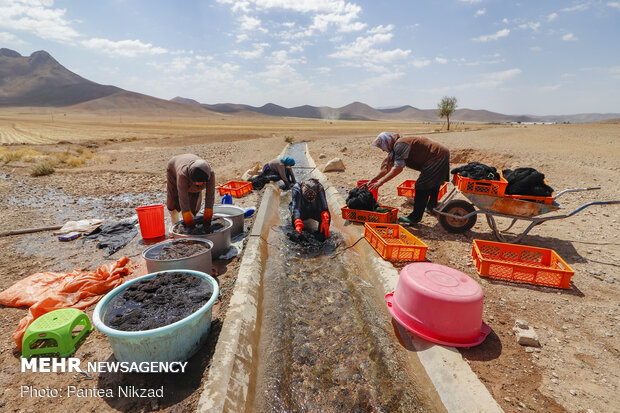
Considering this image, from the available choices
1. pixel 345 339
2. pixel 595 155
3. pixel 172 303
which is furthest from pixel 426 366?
pixel 595 155

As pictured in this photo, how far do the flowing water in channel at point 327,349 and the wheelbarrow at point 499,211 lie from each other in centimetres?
217

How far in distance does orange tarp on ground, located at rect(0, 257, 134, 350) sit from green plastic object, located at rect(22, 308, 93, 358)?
1.56 feet

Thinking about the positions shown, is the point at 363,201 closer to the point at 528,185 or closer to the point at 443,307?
the point at 528,185

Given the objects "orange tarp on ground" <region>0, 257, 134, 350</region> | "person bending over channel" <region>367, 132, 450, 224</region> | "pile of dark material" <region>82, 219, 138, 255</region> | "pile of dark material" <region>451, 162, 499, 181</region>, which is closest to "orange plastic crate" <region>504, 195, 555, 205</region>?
"pile of dark material" <region>451, 162, 499, 181</region>

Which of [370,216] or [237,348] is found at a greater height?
[370,216]

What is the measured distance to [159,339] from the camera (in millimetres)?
2598

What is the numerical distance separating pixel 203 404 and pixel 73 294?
2647mm

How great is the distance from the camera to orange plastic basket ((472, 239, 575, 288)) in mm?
3791

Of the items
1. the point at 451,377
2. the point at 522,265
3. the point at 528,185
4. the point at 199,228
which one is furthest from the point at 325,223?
the point at 451,377

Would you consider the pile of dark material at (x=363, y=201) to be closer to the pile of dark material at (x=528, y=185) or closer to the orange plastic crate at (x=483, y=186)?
the orange plastic crate at (x=483, y=186)

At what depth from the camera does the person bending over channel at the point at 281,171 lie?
9734 mm

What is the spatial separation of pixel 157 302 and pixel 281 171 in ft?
23.2

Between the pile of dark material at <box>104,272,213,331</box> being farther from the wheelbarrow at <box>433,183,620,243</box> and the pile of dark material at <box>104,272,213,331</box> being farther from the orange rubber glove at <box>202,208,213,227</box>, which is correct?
the wheelbarrow at <box>433,183,620,243</box>

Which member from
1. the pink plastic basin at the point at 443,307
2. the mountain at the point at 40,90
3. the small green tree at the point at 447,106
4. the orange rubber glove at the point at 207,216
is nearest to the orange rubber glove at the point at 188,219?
the orange rubber glove at the point at 207,216
